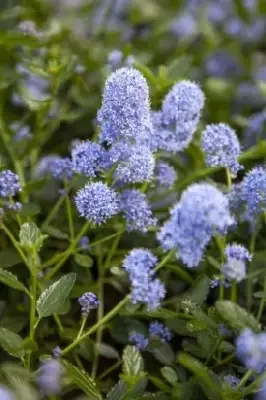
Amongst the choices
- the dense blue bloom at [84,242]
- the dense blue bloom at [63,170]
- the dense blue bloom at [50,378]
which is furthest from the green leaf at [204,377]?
the dense blue bloom at [63,170]

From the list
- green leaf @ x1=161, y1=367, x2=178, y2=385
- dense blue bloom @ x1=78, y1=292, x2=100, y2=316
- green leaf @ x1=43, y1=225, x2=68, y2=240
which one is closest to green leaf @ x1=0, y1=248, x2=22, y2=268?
green leaf @ x1=43, y1=225, x2=68, y2=240

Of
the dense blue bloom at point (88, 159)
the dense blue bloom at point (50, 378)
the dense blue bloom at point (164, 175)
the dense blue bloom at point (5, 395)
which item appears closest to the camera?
the dense blue bloom at point (5, 395)

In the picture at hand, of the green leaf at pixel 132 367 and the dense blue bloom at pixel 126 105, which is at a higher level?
the dense blue bloom at pixel 126 105

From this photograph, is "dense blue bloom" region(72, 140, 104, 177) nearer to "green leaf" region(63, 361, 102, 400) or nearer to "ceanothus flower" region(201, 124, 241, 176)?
"ceanothus flower" region(201, 124, 241, 176)

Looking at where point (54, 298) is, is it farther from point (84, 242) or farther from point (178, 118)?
point (178, 118)

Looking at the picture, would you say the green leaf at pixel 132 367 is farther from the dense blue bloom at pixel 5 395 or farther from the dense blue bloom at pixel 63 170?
the dense blue bloom at pixel 63 170

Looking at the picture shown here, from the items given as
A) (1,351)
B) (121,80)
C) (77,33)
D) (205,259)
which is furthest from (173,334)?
(77,33)
